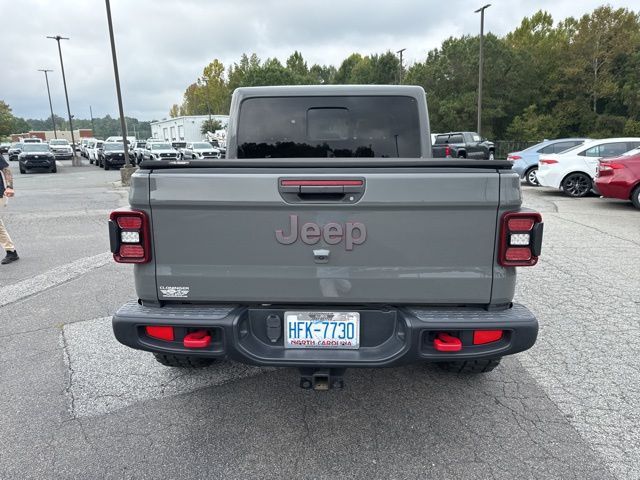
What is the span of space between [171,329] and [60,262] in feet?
17.6

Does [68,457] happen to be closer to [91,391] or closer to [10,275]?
[91,391]

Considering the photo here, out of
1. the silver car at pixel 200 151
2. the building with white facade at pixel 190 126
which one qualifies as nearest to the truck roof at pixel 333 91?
the silver car at pixel 200 151

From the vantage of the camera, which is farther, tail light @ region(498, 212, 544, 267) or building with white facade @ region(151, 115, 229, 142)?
building with white facade @ region(151, 115, 229, 142)

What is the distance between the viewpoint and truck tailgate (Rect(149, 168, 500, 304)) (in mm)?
2328

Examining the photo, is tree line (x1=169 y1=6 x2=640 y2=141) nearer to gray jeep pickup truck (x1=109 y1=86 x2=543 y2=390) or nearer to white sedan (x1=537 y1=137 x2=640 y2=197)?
white sedan (x1=537 y1=137 x2=640 y2=197)

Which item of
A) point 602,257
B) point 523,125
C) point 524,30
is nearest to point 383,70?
point 524,30

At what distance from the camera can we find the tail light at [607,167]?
10.4 m

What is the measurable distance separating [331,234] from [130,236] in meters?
1.08

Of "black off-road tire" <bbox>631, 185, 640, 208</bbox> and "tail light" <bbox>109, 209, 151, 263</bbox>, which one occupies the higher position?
"tail light" <bbox>109, 209, 151, 263</bbox>

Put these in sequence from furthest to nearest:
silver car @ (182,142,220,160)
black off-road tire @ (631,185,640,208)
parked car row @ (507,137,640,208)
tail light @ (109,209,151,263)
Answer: silver car @ (182,142,220,160)
black off-road tire @ (631,185,640,208)
parked car row @ (507,137,640,208)
tail light @ (109,209,151,263)

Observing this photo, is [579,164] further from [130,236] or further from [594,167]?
[130,236]

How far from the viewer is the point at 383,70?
66625mm

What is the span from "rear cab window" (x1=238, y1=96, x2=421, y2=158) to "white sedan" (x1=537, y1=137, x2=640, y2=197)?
1040cm

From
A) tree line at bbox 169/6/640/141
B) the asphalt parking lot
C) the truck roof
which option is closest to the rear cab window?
the truck roof
